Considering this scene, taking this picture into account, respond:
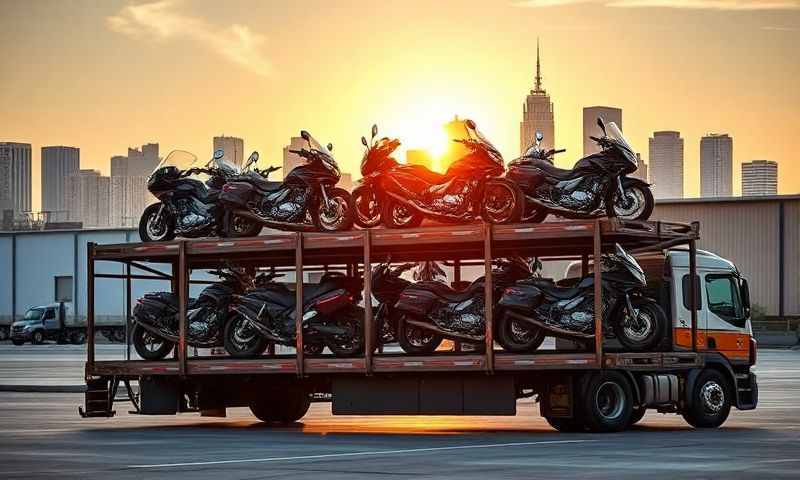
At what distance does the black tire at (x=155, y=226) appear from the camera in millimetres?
25219

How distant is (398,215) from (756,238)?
68.2 metres

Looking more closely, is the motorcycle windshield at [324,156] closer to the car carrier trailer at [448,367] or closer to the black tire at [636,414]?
the car carrier trailer at [448,367]

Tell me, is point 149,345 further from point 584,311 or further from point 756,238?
point 756,238

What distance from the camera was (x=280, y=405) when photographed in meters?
25.1

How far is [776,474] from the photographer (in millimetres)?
14977

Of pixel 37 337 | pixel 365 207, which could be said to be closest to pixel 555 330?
pixel 365 207

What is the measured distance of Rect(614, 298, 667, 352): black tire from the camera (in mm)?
21703

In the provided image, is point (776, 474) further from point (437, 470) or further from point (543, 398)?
point (543, 398)

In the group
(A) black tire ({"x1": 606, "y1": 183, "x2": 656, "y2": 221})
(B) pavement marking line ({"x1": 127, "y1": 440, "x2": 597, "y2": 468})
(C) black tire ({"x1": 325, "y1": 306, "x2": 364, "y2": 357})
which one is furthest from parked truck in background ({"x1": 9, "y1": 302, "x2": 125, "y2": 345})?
(B) pavement marking line ({"x1": 127, "y1": 440, "x2": 597, "y2": 468})

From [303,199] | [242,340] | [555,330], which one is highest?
[303,199]

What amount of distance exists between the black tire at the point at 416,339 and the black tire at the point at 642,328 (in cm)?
240

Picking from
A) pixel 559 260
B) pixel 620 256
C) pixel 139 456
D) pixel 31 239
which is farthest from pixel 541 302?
pixel 31 239

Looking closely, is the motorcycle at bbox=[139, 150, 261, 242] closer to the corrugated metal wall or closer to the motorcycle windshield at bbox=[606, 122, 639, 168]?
the motorcycle windshield at bbox=[606, 122, 639, 168]

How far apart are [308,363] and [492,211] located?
3.17 m
